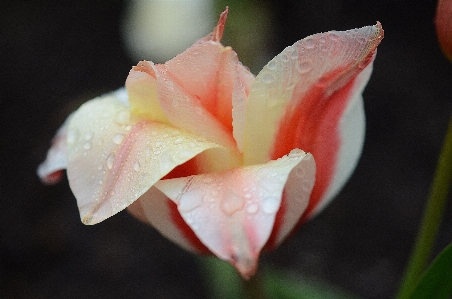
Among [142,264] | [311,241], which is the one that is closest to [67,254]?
[142,264]

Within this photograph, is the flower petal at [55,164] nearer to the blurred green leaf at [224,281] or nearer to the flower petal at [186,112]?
the flower petal at [186,112]

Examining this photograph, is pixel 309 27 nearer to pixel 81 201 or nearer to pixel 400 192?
pixel 400 192

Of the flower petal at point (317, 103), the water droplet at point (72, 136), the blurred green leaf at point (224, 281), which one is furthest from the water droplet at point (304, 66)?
the blurred green leaf at point (224, 281)

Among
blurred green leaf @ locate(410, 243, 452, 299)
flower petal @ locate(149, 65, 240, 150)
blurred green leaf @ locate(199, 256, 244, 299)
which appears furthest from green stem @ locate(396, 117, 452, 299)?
blurred green leaf @ locate(199, 256, 244, 299)

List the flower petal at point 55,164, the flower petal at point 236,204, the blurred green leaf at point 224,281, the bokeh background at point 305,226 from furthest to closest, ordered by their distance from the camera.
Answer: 1. the bokeh background at point 305,226
2. the blurred green leaf at point 224,281
3. the flower petal at point 55,164
4. the flower petal at point 236,204

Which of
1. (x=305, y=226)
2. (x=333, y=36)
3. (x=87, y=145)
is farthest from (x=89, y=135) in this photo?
(x=305, y=226)
